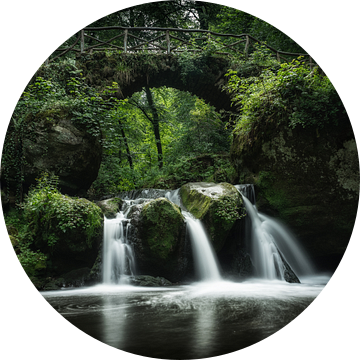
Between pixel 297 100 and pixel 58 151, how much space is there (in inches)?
302

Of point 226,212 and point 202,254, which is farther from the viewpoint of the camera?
point 226,212

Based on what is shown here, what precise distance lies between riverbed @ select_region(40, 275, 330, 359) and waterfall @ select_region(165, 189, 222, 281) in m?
0.58

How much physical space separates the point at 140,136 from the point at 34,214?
36.6 feet

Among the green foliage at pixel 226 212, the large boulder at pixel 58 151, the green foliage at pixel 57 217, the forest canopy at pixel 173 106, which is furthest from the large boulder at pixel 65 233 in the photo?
the green foliage at pixel 226 212

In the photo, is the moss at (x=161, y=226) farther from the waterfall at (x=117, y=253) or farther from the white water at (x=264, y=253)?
the white water at (x=264, y=253)

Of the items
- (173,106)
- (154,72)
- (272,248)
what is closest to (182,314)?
(272,248)

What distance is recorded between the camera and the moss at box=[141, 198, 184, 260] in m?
7.21

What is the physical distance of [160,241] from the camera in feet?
23.8

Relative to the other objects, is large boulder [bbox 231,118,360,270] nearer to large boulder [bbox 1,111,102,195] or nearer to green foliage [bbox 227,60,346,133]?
green foliage [bbox 227,60,346,133]

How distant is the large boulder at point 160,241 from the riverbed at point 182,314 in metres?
0.78

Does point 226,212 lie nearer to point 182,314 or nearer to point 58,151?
point 182,314

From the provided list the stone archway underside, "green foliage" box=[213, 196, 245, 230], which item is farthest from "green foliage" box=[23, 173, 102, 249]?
the stone archway underside

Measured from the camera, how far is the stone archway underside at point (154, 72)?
11992 mm

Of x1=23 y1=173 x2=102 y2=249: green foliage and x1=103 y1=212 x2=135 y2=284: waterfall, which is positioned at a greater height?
x1=23 y1=173 x2=102 y2=249: green foliage
